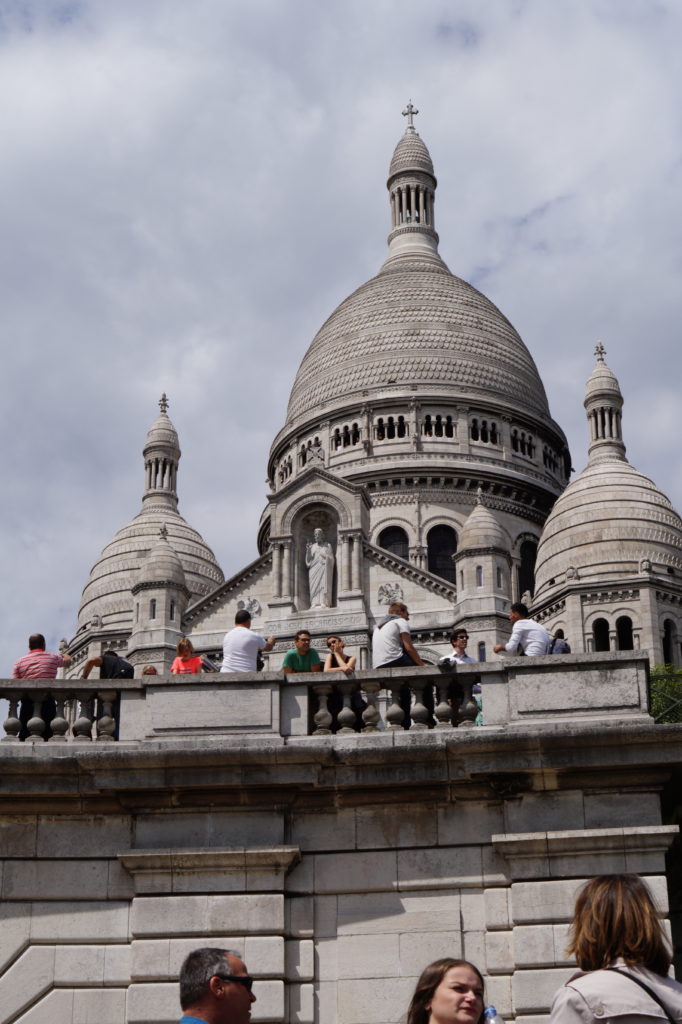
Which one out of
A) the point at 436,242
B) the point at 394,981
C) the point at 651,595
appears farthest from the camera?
the point at 436,242

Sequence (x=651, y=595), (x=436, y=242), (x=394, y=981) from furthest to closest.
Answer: (x=436, y=242), (x=651, y=595), (x=394, y=981)

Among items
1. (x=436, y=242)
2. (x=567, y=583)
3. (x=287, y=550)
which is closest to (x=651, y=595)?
(x=567, y=583)

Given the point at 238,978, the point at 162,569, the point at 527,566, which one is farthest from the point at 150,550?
the point at 238,978

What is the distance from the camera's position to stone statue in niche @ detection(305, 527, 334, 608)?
5841 cm

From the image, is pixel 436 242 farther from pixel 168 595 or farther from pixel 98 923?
pixel 98 923

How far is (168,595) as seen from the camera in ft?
198

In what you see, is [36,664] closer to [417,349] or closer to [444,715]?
[444,715]

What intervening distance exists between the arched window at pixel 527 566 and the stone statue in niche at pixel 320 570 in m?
16.2

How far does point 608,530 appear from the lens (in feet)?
200

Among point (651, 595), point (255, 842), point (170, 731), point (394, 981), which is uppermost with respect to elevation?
point (651, 595)

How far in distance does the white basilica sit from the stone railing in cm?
4011

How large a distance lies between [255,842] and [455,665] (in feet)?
7.46

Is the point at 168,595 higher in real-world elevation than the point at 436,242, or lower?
lower

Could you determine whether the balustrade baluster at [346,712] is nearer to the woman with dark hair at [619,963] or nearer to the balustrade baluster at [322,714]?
the balustrade baluster at [322,714]
